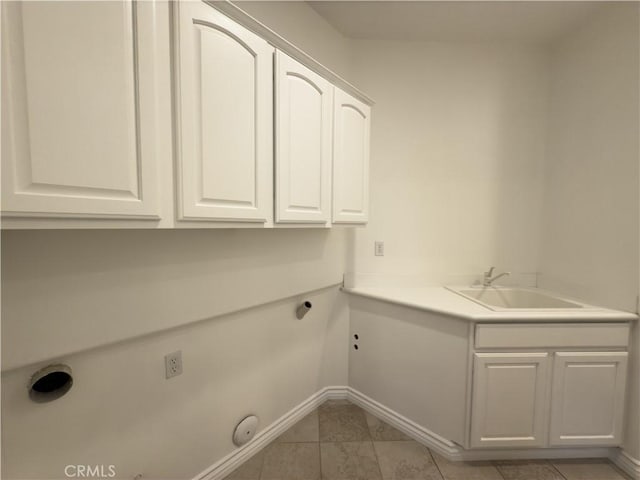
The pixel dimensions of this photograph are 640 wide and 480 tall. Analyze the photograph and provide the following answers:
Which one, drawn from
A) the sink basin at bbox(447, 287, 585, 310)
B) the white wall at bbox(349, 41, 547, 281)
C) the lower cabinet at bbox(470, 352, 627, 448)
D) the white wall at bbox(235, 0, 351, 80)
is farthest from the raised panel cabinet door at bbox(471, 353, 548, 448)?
the white wall at bbox(235, 0, 351, 80)

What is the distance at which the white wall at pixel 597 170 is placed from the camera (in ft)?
4.84

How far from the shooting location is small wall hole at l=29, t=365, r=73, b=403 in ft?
2.68

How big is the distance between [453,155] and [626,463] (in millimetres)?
2105

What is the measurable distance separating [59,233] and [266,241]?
2.72 ft

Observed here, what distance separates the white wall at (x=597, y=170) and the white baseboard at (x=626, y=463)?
0.11ft

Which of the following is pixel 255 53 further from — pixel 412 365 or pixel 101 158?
pixel 412 365

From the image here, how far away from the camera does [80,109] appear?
2.12 feet

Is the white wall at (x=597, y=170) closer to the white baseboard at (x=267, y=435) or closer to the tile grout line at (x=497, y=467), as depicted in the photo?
the tile grout line at (x=497, y=467)

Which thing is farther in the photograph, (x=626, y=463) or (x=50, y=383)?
(x=626, y=463)

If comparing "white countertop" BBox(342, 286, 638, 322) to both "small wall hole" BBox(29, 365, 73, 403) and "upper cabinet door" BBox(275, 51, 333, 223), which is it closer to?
"upper cabinet door" BBox(275, 51, 333, 223)

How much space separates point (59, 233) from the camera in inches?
31.8

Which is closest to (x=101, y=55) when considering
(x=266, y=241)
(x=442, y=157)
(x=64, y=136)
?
(x=64, y=136)

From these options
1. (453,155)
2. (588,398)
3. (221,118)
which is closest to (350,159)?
(221,118)

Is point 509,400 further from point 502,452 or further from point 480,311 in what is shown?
point 480,311
